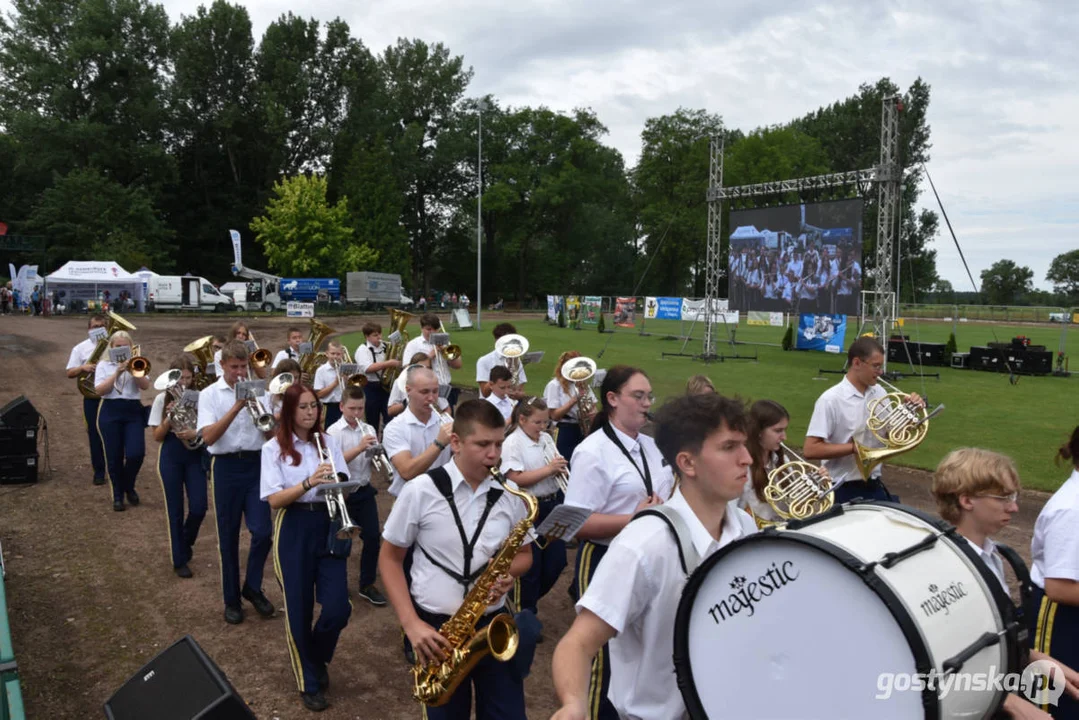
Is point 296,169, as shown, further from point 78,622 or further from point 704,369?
point 78,622

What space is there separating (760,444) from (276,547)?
324 cm

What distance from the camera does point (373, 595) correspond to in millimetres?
6938

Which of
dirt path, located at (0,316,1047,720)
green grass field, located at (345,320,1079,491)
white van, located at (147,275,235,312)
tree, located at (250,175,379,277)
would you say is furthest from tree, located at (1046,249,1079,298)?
dirt path, located at (0,316,1047,720)

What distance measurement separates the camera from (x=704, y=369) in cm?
2520

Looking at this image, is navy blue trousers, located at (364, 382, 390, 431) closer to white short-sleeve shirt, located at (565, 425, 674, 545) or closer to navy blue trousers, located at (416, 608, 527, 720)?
white short-sleeve shirt, located at (565, 425, 674, 545)

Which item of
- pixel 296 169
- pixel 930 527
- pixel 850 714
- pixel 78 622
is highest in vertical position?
pixel 296 169

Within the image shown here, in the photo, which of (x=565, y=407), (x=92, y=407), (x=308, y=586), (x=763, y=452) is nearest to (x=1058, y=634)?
(x=763, y=452)

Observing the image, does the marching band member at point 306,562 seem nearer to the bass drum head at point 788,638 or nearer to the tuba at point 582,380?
the bass drum head at point 788,638

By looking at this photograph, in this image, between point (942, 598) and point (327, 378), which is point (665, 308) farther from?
point (942, 598)

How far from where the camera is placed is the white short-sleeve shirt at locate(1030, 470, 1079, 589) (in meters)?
3.22

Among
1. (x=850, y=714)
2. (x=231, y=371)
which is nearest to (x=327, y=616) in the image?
(x=231, y=371)

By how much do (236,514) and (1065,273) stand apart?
4086 inches

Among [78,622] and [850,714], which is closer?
[850,714]

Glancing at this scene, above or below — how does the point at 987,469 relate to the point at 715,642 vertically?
above
